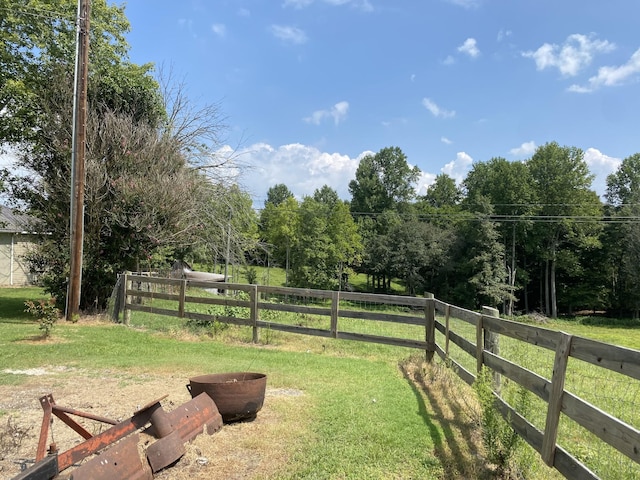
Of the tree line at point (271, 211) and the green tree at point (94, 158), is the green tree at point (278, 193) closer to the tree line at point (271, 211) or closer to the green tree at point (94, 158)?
the tree line at point (271, 211)

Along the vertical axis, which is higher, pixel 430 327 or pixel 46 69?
pixel 46 69

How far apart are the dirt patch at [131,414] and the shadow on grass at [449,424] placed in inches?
52.6

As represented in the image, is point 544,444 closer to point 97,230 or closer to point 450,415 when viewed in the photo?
point 450,415

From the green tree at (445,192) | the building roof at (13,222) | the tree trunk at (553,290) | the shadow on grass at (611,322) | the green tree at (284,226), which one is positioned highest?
the green tree at (445,192)

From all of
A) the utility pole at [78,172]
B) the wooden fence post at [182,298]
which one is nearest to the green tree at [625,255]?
the wooden fence post at [182,298]

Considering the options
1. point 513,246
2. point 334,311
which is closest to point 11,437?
point 334,311

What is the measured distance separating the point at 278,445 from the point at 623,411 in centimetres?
278

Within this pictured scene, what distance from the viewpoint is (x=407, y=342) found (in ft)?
27.3

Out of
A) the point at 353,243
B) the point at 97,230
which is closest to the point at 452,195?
the point at 353,243

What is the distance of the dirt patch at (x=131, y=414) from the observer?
3.67 metres

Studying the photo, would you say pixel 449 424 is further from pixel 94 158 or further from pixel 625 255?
pixel 625 255

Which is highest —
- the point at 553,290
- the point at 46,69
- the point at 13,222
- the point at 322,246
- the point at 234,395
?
the point at 46,69

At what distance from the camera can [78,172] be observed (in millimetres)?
11562

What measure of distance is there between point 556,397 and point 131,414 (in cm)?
411
